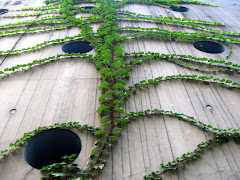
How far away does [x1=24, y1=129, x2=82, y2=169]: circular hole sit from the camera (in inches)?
83.5

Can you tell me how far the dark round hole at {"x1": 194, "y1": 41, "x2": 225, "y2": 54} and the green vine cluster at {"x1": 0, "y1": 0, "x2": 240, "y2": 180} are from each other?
0.38ft

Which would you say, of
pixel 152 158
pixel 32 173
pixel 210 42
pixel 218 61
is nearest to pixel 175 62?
pixel 218 61

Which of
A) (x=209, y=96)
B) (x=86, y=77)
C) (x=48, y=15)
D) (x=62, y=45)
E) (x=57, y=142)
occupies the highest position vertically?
(x=48, y=15)

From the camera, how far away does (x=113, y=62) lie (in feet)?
9.77

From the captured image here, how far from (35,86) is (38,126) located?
2.50ft

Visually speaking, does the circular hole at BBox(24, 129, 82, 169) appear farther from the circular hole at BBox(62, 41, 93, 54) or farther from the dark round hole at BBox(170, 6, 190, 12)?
the dark round hole at BBox(170, 6, 190, 12)

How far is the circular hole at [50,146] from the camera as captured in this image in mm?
2121

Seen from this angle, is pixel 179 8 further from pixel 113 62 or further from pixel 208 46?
pixel 113 62

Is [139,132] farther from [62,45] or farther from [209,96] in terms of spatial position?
[62,45]

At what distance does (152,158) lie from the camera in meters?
1.96

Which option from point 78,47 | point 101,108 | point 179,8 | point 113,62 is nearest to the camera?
point 101,108

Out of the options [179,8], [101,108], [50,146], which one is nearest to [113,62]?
[101,108]

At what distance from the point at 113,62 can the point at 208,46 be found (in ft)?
6.82

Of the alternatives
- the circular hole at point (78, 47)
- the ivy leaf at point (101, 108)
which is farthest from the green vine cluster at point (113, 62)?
the circular hole at point (78, 47)
